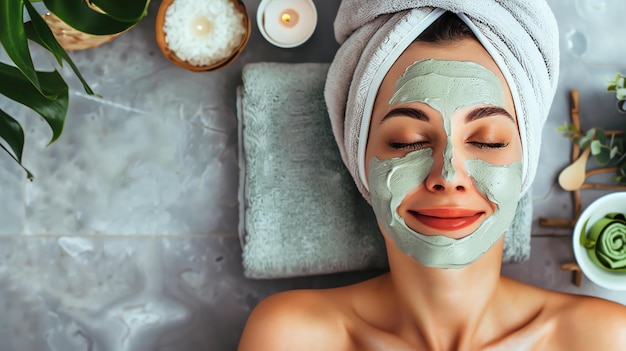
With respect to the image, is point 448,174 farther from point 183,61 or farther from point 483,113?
point 183,61

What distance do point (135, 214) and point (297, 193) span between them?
0.42 meters

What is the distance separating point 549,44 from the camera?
1233 millimetres

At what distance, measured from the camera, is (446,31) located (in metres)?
1.19

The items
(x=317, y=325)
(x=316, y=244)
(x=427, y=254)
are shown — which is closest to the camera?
(x=427, y=254)

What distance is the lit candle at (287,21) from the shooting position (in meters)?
1.51

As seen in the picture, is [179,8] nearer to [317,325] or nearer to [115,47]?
[115,47]

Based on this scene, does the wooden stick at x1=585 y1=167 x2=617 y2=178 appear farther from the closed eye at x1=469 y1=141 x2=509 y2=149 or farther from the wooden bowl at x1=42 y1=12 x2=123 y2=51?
the wooden bowl at x1=42 y1=12 x2=123 y2=51

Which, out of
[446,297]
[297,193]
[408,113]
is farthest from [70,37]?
[446,297]

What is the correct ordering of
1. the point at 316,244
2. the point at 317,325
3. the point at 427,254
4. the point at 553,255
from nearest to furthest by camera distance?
the point at 427,254, the point at 317,325, the point at 316,244, the point at 553,255

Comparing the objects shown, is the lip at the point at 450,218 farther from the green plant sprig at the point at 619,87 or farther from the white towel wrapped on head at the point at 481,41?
the green plant sprig at the point at 619,87

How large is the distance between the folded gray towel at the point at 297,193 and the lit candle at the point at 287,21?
0.27 ft

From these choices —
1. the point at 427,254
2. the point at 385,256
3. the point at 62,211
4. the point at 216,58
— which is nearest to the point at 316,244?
the point at 385,256

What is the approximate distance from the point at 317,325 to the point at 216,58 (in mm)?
671

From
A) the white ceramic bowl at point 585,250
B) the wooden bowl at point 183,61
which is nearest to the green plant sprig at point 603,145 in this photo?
the white ceramic bowl at point 585,250
